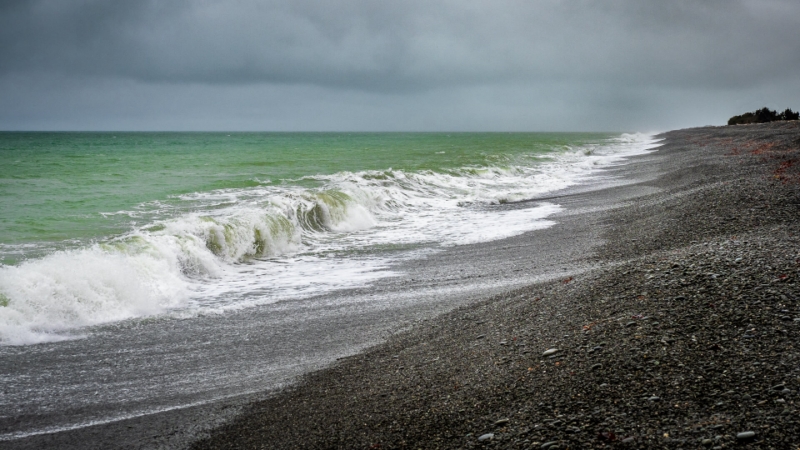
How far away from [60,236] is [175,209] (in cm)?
419

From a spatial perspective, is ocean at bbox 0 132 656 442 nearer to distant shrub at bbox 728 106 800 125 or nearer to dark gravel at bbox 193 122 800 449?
dark gravel at bbox 193 122 800 449

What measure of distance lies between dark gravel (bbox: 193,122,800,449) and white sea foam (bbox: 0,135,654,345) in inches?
148

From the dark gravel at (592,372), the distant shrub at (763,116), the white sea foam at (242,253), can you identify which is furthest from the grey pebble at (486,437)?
the distant shrub at (763,116)

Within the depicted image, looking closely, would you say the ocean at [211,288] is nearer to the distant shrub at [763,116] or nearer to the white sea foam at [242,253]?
the white sea foam at [242,253]

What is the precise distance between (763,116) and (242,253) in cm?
7577

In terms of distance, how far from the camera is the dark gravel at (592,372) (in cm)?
362

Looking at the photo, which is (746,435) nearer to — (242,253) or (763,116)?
(242,253)

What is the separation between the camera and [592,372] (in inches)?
173

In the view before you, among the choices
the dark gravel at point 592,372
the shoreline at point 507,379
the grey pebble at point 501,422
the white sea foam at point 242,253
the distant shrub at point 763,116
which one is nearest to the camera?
the dark gravel at point 592,372

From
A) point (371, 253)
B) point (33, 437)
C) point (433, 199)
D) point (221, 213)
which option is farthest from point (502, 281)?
point (433, 199)

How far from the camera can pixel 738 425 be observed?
3377 millimetres

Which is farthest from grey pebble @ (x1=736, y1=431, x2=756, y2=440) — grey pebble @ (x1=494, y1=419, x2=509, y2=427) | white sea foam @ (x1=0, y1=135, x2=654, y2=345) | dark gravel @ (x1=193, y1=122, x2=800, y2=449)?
white sea foam @ (x1=0, y1=135, x2=654, y2=345)

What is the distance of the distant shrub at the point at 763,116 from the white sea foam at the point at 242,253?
57164mm

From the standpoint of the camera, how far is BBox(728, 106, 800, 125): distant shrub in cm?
6364
